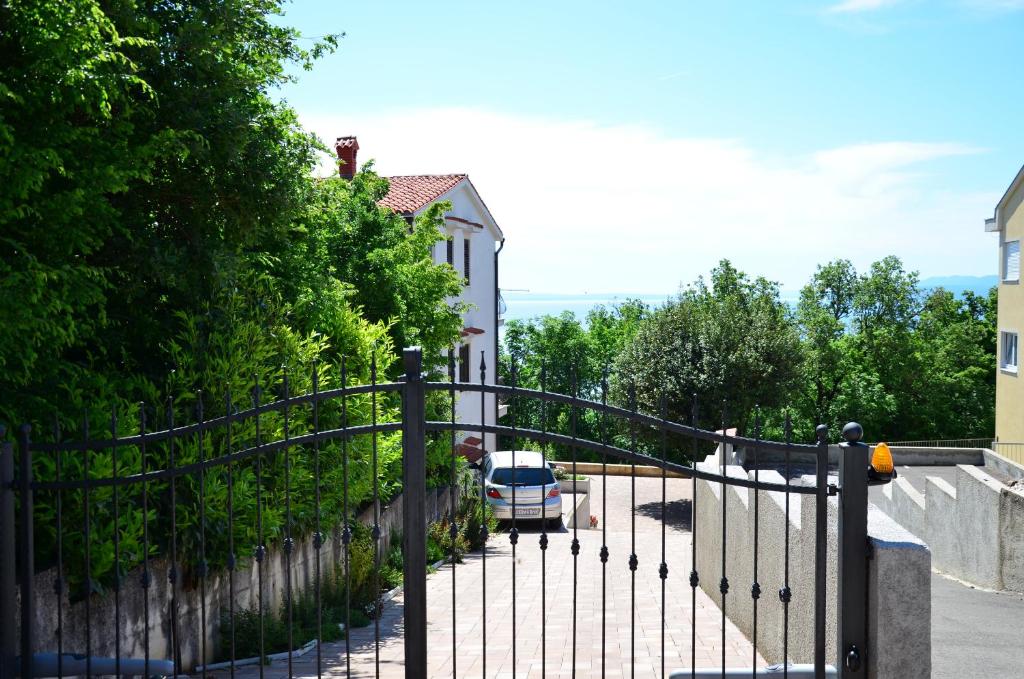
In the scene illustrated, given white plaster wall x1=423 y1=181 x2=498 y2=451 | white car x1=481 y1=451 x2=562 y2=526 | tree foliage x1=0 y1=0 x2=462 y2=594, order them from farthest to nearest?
white plaster wall x1=423 y1=181 x2=498 y2=451 → white car x1=481 y1=451 x2=562 y2=526 → tree foliage x1=0 y1=0 x2=462 y2=594

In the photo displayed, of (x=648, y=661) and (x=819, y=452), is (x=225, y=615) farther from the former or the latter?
(x=819, y=452)

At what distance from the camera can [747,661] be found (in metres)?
8.11

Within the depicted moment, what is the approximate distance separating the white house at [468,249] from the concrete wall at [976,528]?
41.6ft

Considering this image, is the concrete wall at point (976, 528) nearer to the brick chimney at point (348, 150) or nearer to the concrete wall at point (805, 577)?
the concrete wall at point (805, 577)

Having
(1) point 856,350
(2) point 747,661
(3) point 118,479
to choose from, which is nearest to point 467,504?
(2) point 747,661

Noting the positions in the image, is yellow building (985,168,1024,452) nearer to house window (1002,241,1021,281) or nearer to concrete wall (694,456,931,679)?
house window (1002,241,1021,281)

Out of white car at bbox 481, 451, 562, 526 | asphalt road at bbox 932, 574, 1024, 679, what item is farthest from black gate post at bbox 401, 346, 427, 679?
white car at bbox 481, 451, 562, 526

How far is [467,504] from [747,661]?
919 centimetres

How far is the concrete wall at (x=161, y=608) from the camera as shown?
22.0 ft

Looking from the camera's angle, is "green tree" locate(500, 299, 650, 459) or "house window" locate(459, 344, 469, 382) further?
"green tree" locate(500, 299, 650, 459)

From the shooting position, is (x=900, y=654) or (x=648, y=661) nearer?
(x=900, y=654)

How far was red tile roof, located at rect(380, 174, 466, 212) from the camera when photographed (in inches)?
1107

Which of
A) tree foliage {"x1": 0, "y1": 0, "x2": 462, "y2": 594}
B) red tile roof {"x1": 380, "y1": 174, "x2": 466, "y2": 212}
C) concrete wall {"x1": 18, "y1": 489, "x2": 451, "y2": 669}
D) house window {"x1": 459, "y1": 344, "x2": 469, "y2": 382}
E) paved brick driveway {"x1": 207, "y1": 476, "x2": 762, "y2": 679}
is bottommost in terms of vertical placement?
paved brick driveway {"x1": 207, "y1": 476, "x2": 762, "y2": 679}

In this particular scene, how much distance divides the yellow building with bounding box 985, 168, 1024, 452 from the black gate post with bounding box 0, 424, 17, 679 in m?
30.3
